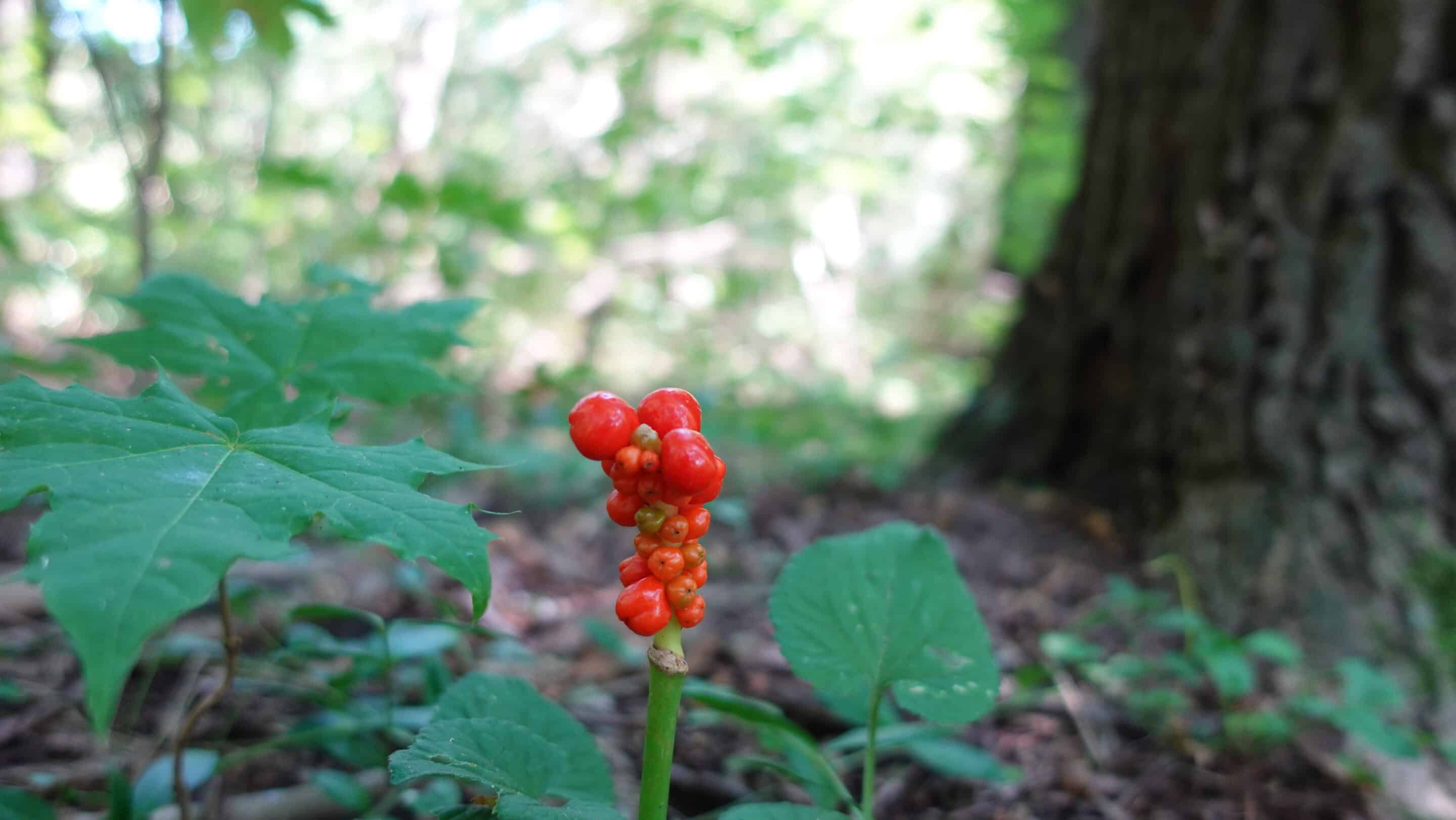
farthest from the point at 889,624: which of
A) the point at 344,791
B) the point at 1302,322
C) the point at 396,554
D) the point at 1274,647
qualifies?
the point at 1302,322

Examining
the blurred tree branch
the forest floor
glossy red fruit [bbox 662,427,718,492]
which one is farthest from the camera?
the blurred tree branch

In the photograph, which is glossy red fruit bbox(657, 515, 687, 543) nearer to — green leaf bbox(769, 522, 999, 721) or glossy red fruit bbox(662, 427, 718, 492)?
glossy red fruit bbox(662, 427, 718, 492)

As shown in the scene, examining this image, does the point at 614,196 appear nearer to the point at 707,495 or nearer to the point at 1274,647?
the point at 1274,647

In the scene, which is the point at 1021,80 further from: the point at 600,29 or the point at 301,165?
the point at 301,165

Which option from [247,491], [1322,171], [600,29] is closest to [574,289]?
[600,29]

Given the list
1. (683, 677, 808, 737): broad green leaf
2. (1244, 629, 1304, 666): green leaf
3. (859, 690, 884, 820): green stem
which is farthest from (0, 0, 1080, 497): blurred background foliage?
(1244, 629, 1304, 666): green leaf

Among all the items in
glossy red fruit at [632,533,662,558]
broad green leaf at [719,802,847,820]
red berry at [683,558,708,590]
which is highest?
glossy red fruit at [632,533,662,558]
